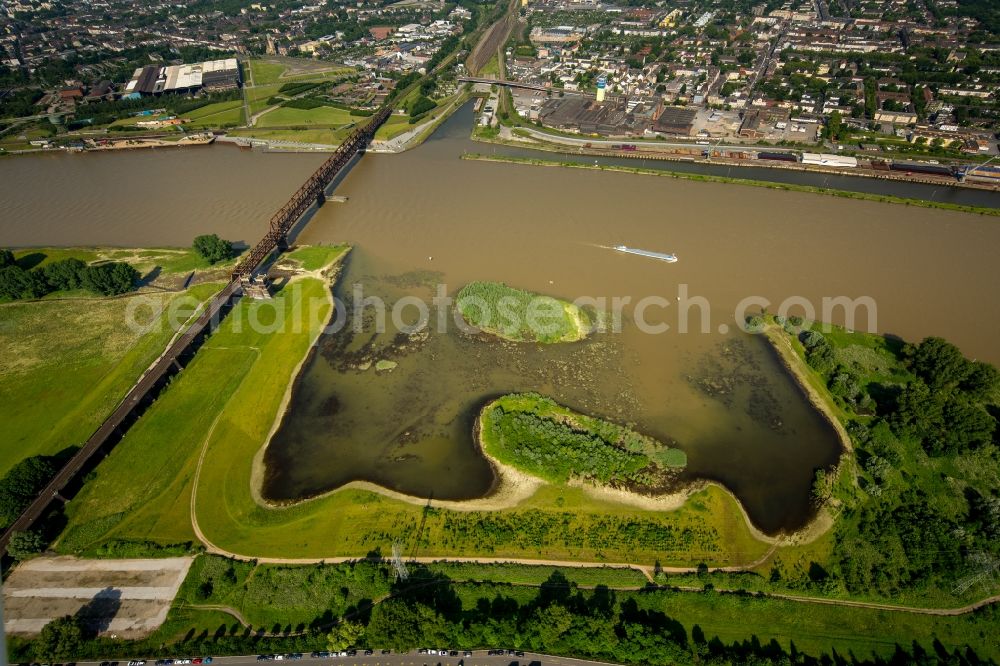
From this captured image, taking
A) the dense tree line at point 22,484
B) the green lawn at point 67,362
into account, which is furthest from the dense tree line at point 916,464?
the green lawn at point 67,362

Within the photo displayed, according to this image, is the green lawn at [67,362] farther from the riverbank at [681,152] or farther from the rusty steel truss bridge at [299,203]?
the riverbank at [681,152]

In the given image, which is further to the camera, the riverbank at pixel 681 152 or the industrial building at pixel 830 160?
the industrial building at pixel 830 160

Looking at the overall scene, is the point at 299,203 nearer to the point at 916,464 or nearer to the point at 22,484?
the point at 22,484

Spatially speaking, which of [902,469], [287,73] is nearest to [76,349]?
[902,469]

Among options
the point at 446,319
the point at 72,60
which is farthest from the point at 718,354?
the point at 72,60

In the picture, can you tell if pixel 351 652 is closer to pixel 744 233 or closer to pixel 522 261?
pixel 522 261
